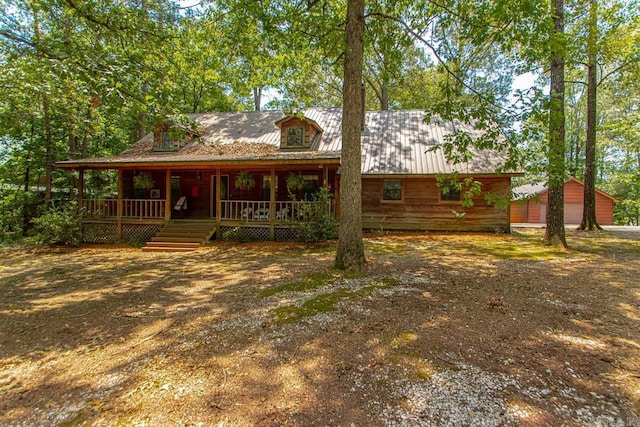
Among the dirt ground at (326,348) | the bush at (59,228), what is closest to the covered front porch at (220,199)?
the bush at (59,228)

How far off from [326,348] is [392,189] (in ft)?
39.8

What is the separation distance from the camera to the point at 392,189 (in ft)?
48.5

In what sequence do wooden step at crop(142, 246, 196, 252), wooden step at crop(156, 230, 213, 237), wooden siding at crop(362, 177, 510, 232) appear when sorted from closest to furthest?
wooden step at crop(142, 246, 196, 252)
wooden step at crop(156, 230, 213, 237)
wooden siding at crop(362, 177, 510, 232)

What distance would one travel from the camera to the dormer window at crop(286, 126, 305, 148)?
576 inches

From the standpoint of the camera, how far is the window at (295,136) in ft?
48.0

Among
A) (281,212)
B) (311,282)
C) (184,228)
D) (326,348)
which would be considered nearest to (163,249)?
(184,228)

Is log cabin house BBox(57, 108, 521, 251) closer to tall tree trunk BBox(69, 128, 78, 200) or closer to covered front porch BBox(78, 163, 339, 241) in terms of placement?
covered front porch BBox(78, 163, 339, 241)

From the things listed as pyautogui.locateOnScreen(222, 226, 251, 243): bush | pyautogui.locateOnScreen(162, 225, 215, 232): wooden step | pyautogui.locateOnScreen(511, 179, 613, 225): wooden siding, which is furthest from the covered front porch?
pyautogui.locateOnScreen(511, 179, 613, 225): wooden siding

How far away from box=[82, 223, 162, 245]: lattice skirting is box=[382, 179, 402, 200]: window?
9.85 m

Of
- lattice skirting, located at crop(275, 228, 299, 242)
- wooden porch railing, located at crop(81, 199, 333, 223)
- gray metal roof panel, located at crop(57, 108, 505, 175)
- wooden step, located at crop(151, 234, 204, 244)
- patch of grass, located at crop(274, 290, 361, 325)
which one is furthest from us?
gray metal roof panel, located at crop(57, 108, 505, 175)

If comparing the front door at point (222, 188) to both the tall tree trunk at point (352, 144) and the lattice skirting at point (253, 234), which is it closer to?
the lattice skirting at point (253, 234)

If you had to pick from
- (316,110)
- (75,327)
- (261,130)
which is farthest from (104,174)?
(75,327)

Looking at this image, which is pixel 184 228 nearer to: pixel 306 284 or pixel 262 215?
pixel 262 215

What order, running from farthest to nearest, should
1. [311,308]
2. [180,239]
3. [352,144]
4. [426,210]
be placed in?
[426,210]
[180,239]
[352,144]
[311,308]
